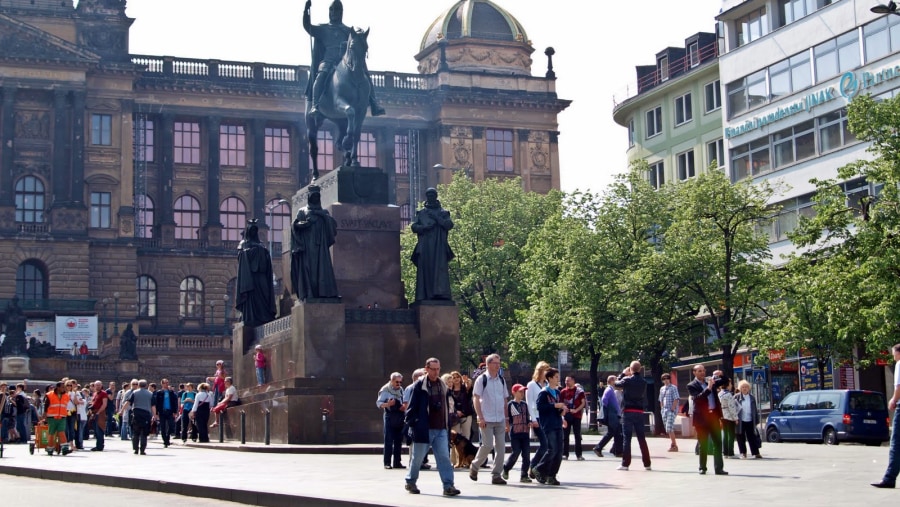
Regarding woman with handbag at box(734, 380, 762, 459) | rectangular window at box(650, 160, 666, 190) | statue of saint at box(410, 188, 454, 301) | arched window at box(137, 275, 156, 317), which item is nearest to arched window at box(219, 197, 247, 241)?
arched window at box(137, 275, 156, 317)

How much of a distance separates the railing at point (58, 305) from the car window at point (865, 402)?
57.7 m

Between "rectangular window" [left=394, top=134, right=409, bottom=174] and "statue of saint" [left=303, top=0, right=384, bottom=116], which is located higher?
"rectangular window" [left=394, top=134, right=409, bottom=174]

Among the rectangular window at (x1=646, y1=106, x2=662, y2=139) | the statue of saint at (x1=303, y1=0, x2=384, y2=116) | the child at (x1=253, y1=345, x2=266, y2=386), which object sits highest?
the rectangular window at (x1=646, y1=106, x2=662, y2=139)

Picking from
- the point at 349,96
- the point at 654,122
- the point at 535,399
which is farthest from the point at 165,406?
the point at 654,122

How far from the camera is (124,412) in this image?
4572cm

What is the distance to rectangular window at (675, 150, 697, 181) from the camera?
251 feet

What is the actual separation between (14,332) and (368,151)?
1387 inches

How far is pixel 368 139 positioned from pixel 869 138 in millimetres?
66102

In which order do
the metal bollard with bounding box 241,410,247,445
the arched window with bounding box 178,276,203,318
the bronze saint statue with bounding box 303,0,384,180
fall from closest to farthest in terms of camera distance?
the metal bollard with bounding box 241,410,247,445, the bronze saint statue with bounding box 303,0,384,180, the arched window with bounding box 178,276,203,318

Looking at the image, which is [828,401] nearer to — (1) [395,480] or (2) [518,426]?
(2) [518,426]

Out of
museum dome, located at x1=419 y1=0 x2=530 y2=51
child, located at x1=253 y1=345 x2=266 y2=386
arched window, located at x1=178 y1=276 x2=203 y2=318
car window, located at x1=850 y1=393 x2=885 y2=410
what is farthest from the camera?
museum dome, located at x1=419 y1=0 x2=530 y2=51

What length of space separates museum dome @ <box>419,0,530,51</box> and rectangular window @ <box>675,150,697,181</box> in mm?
35991

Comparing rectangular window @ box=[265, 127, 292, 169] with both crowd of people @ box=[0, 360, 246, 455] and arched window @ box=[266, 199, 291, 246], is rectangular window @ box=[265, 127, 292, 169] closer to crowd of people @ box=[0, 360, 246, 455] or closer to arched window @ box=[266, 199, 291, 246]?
arched window @ box=[266, 199, 291, 246]

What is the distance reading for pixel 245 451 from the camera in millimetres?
33375
